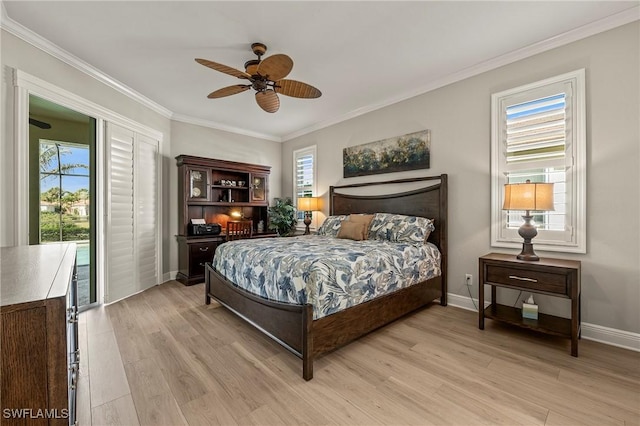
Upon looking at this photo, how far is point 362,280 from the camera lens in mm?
2320

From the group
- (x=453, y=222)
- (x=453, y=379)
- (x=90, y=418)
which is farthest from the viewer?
(x=453, y=222)

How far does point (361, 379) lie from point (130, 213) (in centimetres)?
354

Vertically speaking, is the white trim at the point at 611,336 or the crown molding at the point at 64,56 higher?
the crown molding at the point at 64,56

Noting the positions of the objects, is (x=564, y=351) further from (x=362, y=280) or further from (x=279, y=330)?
(x=279, y=330)

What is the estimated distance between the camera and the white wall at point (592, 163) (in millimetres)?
2291

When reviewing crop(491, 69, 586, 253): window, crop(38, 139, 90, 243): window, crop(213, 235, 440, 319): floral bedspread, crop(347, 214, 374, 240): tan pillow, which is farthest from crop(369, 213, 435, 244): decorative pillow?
crop(38, 139, 90, 243): window

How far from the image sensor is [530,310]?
255cm

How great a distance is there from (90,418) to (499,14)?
3.99 m

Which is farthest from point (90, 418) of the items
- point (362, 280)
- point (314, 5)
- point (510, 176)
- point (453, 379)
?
point (510, 176)

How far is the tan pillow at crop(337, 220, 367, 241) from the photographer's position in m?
3.52

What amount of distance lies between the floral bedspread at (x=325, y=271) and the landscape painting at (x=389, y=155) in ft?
4.07

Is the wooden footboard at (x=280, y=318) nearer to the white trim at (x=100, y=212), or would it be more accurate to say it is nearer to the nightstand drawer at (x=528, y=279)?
the white trim at (x=100, y=212)
